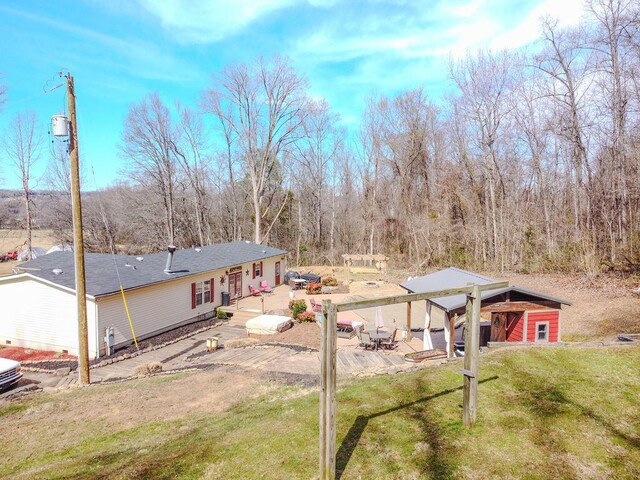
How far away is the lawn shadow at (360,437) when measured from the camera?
14.5 ft

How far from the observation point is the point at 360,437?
206 inches

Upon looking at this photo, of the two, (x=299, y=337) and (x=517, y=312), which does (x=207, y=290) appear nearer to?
(x=299, y=337)

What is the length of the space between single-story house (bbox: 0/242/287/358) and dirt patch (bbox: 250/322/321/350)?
5121mm

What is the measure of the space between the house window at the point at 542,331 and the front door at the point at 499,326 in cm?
98

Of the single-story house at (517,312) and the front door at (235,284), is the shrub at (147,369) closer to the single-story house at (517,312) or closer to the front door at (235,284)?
the single-story house at (517,312)

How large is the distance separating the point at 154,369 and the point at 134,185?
37065 mm

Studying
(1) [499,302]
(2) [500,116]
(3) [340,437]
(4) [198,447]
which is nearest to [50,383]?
(4) [198,447]

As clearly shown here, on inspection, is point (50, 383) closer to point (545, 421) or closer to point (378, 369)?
point (378, 369)

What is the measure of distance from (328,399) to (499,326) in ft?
34.3

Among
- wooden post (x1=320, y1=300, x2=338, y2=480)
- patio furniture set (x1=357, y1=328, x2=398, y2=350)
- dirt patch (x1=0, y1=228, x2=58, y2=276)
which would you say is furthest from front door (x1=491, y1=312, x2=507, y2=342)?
dirt patch (x1=0, y1=228, x2=58, y2=276)

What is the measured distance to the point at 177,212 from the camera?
4181 cm

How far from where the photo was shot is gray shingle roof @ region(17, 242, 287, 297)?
49.9 feet

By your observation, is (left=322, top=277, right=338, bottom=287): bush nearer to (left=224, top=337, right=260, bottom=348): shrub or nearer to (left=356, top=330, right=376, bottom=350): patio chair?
(left=224, top=337, right=260, bottom=348): shrub

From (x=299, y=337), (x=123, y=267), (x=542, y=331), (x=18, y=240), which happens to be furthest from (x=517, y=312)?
(x=18, y=240)
